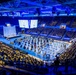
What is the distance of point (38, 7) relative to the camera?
1213 inches

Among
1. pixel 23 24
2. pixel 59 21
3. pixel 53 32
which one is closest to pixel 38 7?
pixel 53 32

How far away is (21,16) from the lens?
1467 inches

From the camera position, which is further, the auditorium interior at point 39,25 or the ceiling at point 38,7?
the ceiling at point 38,7

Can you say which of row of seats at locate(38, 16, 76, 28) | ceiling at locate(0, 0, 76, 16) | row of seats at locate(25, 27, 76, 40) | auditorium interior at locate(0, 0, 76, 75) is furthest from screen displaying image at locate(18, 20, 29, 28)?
row of seats at locate(38, 16, 76, 28)

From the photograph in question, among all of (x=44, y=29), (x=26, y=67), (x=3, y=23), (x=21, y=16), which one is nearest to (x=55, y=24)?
(x=44, y=29)

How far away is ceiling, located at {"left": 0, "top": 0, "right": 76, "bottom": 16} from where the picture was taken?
27.4 meters

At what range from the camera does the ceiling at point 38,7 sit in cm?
2740

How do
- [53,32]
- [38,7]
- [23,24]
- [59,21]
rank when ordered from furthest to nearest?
[23,24] → [59,21] → [53,32] → [38,7]

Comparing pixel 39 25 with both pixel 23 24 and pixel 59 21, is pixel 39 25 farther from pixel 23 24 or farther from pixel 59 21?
pixel 59 21

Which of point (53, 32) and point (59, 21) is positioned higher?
point (59, 21)

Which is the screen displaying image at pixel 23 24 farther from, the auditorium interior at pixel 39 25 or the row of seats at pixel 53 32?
the row of seats at pixel 53 32

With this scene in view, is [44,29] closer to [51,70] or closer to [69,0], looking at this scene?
[69,0]

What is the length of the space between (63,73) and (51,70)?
3.46 ft

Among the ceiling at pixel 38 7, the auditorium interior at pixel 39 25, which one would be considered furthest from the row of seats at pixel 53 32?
the ceiling at pixel 38 7
